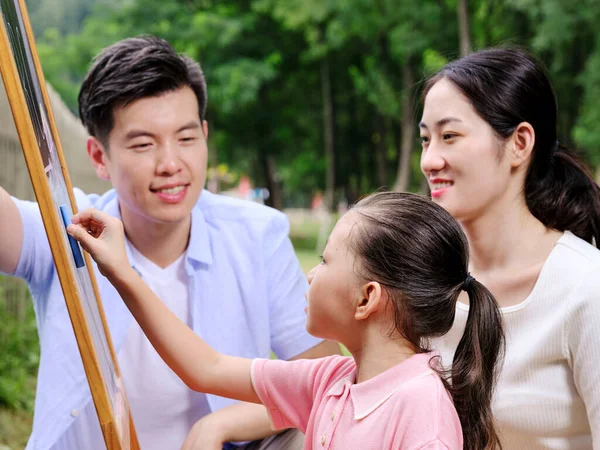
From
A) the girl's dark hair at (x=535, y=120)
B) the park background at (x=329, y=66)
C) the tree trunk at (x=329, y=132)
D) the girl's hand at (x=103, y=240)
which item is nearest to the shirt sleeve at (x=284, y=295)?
the girl's dark hair at (x=535, y=120)

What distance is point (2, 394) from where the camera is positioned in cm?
516

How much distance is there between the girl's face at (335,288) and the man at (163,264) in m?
0.69

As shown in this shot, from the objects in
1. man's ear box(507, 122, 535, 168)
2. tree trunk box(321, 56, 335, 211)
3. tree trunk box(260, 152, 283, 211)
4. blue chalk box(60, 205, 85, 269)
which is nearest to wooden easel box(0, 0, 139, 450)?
blue chalk box(60, 205, 85, 269)

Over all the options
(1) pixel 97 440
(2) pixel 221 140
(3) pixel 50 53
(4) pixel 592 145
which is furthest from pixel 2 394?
(3) pixel 50 53

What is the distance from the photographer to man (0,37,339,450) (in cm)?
255

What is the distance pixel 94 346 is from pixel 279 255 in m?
1.27

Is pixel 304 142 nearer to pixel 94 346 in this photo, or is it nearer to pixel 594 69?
pixel 594 69

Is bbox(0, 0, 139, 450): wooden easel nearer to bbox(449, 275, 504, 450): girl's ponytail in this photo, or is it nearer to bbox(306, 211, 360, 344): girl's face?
bbox(306, 211, 360, 344): girl's face

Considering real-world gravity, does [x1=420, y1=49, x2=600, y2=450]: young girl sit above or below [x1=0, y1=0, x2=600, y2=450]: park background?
above

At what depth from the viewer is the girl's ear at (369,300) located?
1.90 m

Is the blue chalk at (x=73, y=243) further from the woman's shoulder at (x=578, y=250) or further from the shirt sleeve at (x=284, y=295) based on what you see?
the woman's shoulder at (x=578, y=250)

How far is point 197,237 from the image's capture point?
2.89 metres

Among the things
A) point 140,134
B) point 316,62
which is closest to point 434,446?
point 140,134

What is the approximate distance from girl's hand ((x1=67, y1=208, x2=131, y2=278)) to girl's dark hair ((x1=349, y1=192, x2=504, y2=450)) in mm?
526
